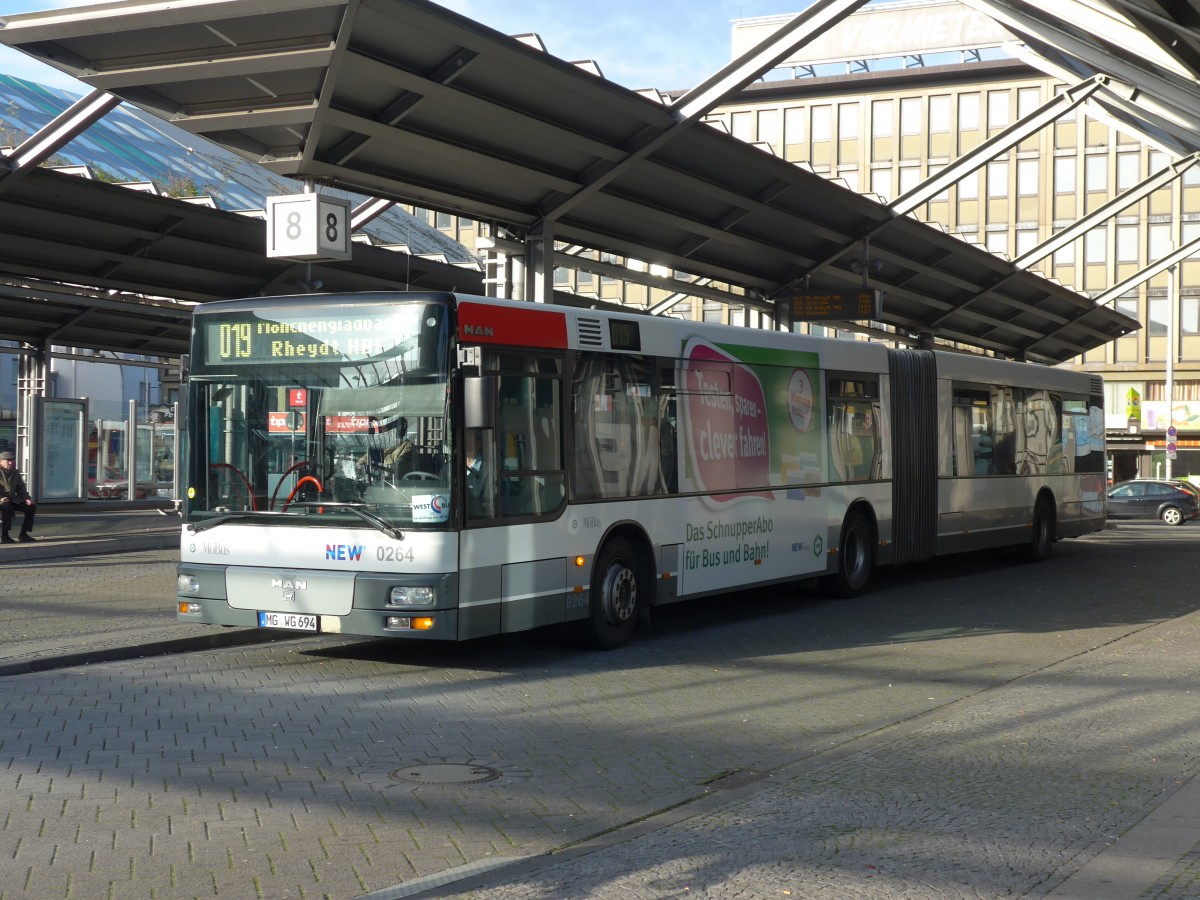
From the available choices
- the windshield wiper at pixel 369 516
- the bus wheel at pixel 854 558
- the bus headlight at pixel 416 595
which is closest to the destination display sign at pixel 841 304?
the bus wheel at pixel 854 558

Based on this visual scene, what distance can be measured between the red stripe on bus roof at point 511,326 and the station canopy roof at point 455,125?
3.08 metres

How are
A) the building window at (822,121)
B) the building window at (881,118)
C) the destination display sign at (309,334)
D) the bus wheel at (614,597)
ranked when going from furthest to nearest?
the building window at (822,121) < the building window at (881,118) < the bus wheel at (614,597) < the destination display sign at (309,334)

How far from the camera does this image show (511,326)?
1108cm

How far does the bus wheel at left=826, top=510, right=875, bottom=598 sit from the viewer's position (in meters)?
16.5

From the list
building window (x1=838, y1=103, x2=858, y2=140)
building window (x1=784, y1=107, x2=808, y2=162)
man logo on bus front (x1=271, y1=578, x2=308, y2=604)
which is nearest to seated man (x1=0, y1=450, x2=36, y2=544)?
man logo on bus front (x1=271, y1=578, x2=308, y2=604)

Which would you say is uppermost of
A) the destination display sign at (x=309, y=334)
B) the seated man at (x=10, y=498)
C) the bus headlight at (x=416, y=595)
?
the destination display sign at (x=309, y=334)

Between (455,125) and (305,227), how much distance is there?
1.91 meters

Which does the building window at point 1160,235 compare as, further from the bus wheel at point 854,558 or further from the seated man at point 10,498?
the seated man at point 10,498

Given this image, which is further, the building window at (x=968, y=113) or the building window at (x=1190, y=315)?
the building window at (x=968, y=113)

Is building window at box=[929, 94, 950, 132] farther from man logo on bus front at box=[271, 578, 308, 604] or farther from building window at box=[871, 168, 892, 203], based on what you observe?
man logo on bus front at box=[271, 578, 308, 604]

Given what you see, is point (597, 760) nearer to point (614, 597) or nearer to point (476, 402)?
point (476, 402)

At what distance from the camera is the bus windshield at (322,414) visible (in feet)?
34.2

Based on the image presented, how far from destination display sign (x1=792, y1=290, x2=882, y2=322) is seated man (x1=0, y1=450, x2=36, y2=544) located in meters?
12.9

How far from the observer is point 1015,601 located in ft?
54.9
